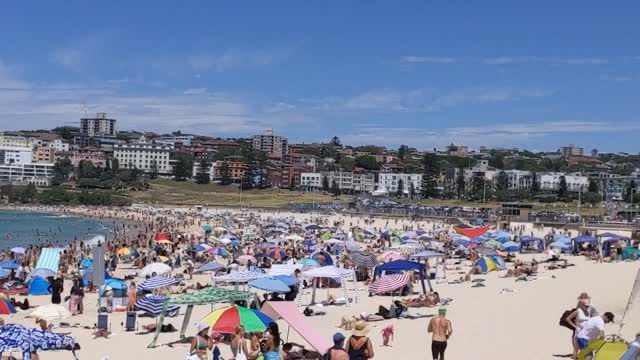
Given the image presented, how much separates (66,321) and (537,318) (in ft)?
29.9

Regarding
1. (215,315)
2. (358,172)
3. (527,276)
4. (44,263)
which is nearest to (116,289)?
(44,263)

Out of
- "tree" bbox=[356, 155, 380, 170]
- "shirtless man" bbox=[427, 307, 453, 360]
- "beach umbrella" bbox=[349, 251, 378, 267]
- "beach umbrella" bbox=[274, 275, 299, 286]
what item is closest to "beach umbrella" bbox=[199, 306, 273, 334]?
"shirtless man" bbox=[427, 307, 453, 360]

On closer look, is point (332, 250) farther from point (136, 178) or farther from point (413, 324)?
point (136, 178)

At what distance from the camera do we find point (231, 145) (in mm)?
189875

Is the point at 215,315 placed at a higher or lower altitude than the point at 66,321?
higher

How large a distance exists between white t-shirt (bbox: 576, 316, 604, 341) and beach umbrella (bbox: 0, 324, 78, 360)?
644 centimetres

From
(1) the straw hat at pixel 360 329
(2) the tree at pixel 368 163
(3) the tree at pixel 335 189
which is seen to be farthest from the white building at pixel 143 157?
(1) the straw hat at pixel 360 329

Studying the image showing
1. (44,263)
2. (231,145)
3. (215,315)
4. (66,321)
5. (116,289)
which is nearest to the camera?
(215,315)

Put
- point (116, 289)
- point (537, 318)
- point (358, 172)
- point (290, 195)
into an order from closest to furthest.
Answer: point (537, 318) < point (116, 289) < point (290, 195) < point (358, 172)

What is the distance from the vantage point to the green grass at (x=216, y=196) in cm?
10219

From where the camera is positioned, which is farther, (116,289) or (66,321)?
(116,289)

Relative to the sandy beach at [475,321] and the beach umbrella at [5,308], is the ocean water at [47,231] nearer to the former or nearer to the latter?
the beach umbrella at [5,308]

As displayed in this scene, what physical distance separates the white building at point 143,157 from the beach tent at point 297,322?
140 metres

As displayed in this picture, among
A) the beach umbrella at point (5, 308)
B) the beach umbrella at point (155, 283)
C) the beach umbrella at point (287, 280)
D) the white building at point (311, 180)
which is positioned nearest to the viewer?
the beach umbrella at point (5, 308)
